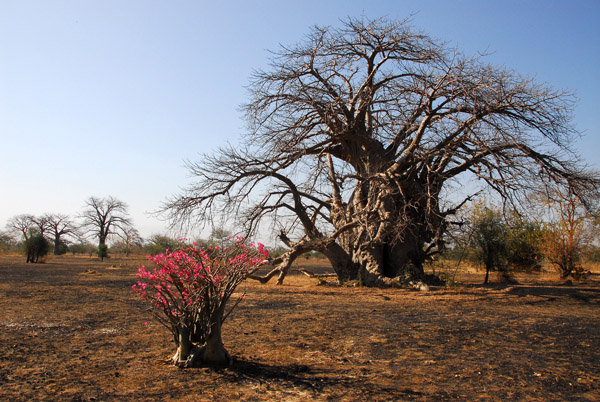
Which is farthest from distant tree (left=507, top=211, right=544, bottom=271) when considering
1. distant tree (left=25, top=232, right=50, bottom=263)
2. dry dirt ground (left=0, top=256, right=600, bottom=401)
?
distant tree (left=25, top=232, right=50, bottom=263)

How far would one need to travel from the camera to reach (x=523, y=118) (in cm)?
1019

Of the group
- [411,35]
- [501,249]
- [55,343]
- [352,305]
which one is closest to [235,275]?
[55,343]

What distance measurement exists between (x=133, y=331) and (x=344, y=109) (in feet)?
24.8

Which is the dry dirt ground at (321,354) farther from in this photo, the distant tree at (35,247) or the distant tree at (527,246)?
the distant tree at (35,247)

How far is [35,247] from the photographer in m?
28.0

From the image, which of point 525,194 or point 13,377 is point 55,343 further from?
→ point 525,194

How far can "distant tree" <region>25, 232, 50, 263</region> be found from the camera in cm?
2792

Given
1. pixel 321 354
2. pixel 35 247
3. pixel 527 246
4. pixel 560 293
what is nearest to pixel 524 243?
pixel 527 246

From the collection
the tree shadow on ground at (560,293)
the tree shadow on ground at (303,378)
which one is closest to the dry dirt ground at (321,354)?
the tree shadow on ground at (303,378)

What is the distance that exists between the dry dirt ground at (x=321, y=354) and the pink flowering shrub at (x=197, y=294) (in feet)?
0.61

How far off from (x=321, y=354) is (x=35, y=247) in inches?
1129

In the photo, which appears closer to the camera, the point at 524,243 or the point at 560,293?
the point at 560,293

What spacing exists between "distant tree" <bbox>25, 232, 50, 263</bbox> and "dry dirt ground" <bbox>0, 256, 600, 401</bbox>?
872 inches

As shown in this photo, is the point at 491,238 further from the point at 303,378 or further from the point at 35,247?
the point at 35,247
